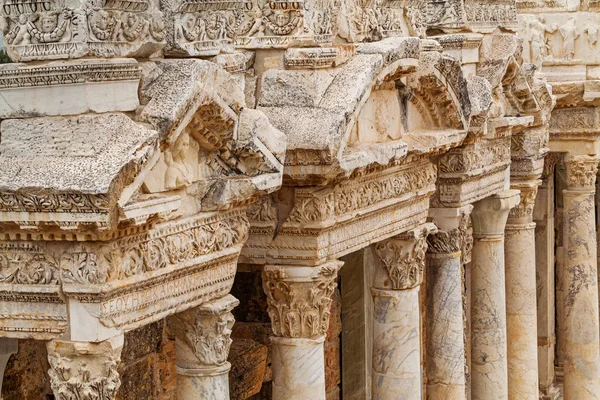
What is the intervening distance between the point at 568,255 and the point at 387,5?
8.97 m

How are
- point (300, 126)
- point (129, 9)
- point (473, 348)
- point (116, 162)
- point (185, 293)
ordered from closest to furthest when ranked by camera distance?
point (116, 162)
point (129, 9)
point (185, 293)
point (300, 126)
point (473, 348)

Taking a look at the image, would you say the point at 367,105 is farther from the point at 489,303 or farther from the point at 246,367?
the point at 489,303

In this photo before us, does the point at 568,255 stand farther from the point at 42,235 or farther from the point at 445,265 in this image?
the point at 42,235

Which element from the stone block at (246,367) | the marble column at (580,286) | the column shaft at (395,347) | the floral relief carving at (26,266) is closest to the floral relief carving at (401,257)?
the column shaft at (395,347)

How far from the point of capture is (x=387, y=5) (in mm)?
14367

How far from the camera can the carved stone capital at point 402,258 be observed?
15148 millimetres

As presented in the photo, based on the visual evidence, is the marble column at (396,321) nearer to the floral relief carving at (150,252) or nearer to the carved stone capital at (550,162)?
the floral relief carving at (150,252)

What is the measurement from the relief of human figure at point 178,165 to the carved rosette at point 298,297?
240 cm

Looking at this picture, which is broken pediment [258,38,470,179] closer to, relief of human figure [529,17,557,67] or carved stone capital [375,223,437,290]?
carved stone capital [375,223,437,290]

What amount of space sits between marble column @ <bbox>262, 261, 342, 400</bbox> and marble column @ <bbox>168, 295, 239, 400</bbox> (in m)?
1.54

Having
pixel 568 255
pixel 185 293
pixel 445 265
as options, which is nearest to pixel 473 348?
pixel 445 265

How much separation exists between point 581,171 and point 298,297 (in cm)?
1011

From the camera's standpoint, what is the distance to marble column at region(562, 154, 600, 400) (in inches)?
867

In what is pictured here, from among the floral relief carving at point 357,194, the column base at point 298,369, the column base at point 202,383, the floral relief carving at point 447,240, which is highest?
the floral relief carving at point 357,194
